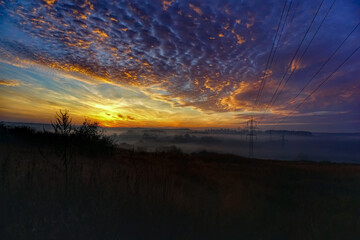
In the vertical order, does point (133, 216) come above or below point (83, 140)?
below

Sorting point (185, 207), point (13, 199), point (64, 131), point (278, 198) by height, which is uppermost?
point (64, 131)

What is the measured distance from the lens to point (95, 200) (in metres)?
5.91

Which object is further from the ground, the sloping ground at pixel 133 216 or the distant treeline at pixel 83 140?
the distant treeline at pixel 83 140

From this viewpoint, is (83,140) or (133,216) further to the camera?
(83,140)

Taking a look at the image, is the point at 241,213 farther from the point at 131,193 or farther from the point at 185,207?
the point at 131,193

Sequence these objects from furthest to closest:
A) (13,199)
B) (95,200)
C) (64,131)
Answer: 1. (64,131)
2. (95,200)
3. (13,199)

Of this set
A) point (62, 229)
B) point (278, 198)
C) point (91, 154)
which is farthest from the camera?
point (91, 154)

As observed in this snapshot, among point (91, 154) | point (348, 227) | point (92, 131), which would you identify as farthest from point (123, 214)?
point (92, 131)

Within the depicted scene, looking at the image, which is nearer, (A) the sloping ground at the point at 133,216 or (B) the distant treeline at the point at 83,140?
(A) the sloping ground at the point at 133,216

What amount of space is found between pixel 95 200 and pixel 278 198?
30.9 feet

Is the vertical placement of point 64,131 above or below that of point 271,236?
above

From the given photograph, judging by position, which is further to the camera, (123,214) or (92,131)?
(92,131)

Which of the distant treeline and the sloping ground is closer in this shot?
the sloping ground

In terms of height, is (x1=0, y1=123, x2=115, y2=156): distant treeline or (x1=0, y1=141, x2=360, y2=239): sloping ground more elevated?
(x1=0, y1=123, x2=115, y2=156): distant treeline
